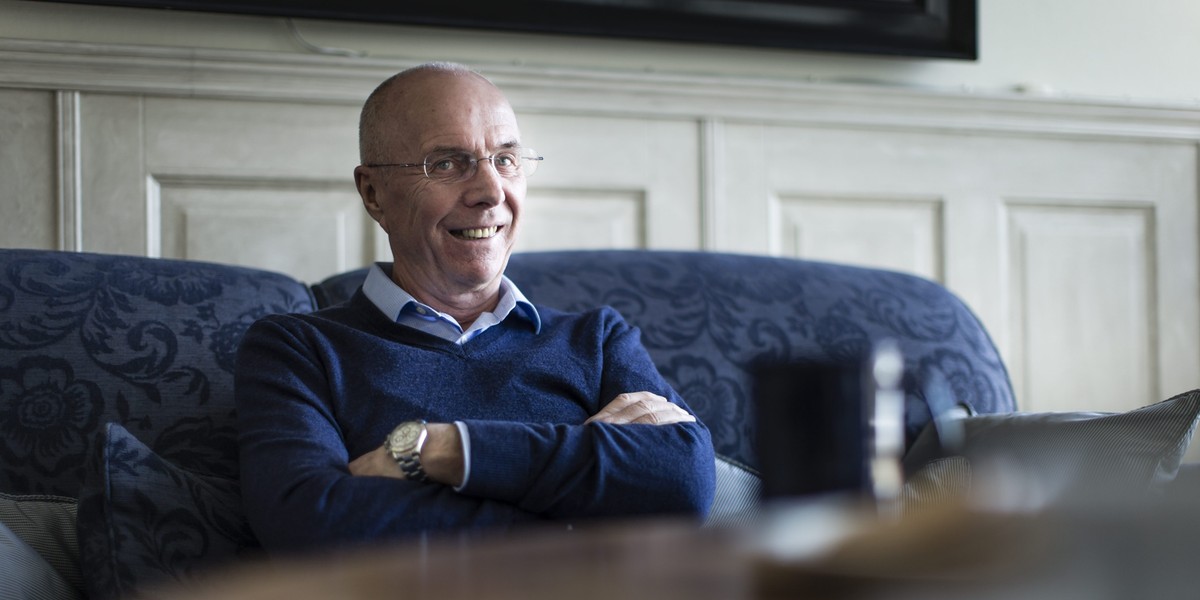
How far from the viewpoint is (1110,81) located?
2.77 meters

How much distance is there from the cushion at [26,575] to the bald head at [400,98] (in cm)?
72

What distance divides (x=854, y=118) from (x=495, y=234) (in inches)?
46.6

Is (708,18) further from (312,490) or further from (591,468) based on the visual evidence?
(312,490)

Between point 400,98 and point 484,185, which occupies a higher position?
point 400,98

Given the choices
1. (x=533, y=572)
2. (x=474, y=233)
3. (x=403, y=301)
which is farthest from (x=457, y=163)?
(x=533, y=572)

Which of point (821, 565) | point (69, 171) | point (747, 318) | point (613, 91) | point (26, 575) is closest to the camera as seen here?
point (821, 565)

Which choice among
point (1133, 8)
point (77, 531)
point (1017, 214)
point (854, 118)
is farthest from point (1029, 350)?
point (77, 531)

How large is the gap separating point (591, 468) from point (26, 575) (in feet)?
2.01

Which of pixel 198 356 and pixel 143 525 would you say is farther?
A: pixel 198 356

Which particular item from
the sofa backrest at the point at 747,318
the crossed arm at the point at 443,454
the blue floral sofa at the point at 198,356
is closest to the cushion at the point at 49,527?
the blue floral sofa at the point at 198,356

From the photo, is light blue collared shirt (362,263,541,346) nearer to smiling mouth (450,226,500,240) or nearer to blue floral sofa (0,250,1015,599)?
smiling mouth (450,226,500,240)

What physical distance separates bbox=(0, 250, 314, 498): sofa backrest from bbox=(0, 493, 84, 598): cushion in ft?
0.37

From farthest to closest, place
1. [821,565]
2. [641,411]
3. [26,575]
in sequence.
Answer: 1. [641,411]
2. [26,575]
3. [821,565]

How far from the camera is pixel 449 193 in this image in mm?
1637
